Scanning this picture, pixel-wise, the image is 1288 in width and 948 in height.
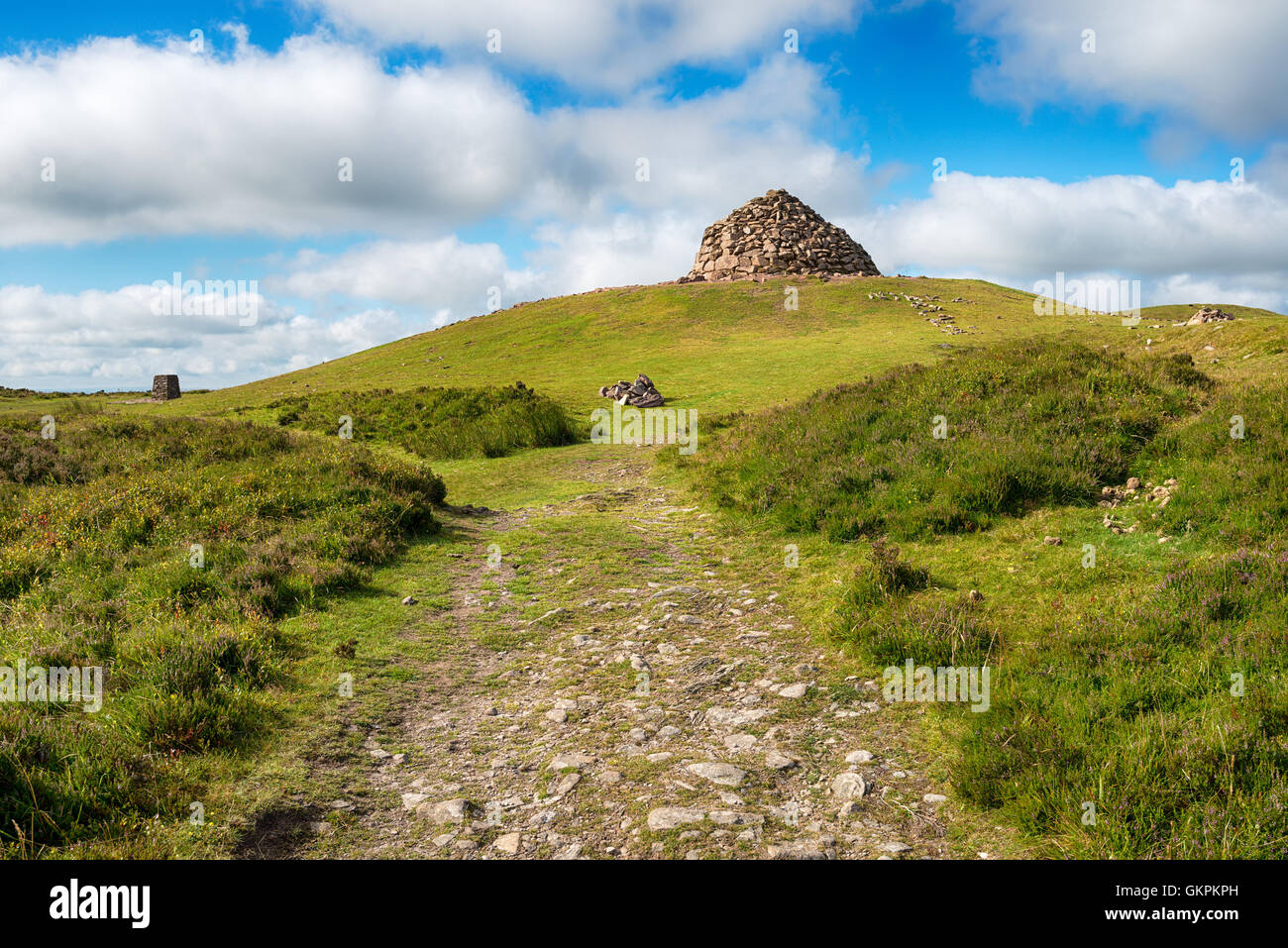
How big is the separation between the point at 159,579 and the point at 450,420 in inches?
710

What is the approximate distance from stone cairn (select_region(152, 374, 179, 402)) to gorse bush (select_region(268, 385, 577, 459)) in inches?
763

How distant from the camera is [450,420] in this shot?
27359 mm

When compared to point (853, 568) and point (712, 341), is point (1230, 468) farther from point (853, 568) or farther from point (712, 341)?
point (712, 341)

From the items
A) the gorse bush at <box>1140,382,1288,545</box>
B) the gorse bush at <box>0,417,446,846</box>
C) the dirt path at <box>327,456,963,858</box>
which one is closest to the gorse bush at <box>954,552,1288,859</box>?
the dirt path at <box>327,456,963,858</box>

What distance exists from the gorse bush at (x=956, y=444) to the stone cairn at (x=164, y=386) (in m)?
45.9

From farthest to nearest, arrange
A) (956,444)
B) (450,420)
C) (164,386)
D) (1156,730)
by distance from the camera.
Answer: (164,386) → (450,420) → (956,444) → (1156,730)

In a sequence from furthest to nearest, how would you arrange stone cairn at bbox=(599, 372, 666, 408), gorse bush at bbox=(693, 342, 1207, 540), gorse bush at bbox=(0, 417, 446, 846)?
stone cairn at bbox=(599, 372, 666, 408)
gorse bush at bbox=(693, 342, 1207, 540)
gorse bush at bbox=(0, 417, 446, 846)

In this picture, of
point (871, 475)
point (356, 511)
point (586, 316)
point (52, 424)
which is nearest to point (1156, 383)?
point (871, 475)

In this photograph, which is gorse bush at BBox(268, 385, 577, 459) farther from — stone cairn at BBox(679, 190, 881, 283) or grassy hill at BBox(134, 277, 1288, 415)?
stone cairn at BBox(679, 190, 881, 283)

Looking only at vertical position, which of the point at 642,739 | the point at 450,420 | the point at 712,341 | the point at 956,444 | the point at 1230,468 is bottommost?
the point at 642,739

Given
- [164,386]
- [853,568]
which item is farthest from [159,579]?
[164,386]

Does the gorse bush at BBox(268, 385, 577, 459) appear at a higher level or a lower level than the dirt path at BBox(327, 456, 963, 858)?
higher

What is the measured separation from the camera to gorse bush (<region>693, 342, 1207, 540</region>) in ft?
37.7

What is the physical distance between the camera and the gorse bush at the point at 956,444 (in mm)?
11492
